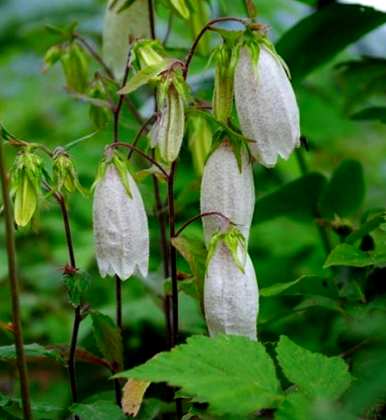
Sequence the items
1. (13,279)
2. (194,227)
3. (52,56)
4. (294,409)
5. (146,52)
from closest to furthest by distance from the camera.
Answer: (294,409)
(13,279)
(146,52)
(52,56)
(194,227)

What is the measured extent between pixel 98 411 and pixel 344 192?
872 millimetres

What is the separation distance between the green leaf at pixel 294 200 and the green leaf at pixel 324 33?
0.25 meters

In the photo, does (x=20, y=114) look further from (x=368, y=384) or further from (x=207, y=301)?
(x=368, y=384)

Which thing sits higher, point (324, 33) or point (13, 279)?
point (324, 33)

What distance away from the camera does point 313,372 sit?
105 cm

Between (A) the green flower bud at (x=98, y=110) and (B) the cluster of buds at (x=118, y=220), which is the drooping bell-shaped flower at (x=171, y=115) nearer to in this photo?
(B) the cluster of buds at (x=118, y=220)

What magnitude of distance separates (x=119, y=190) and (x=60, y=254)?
160 centimetres

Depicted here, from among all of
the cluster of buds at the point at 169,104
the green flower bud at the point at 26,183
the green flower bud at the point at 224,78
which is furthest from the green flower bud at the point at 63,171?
the green flower bud at the point at 224,78

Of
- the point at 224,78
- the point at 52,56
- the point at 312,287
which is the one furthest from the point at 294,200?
the point at 224,78

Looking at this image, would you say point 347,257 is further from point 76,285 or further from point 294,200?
point 294,200

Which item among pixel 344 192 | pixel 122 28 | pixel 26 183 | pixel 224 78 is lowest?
pixel 344 192

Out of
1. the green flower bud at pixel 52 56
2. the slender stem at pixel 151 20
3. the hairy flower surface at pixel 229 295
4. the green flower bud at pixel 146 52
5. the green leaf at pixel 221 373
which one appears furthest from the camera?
the green flower bud at pixel 52 56

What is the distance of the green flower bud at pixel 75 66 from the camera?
1.73 metres

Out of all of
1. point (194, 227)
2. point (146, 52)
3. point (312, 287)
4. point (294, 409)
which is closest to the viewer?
point (294, 409)
